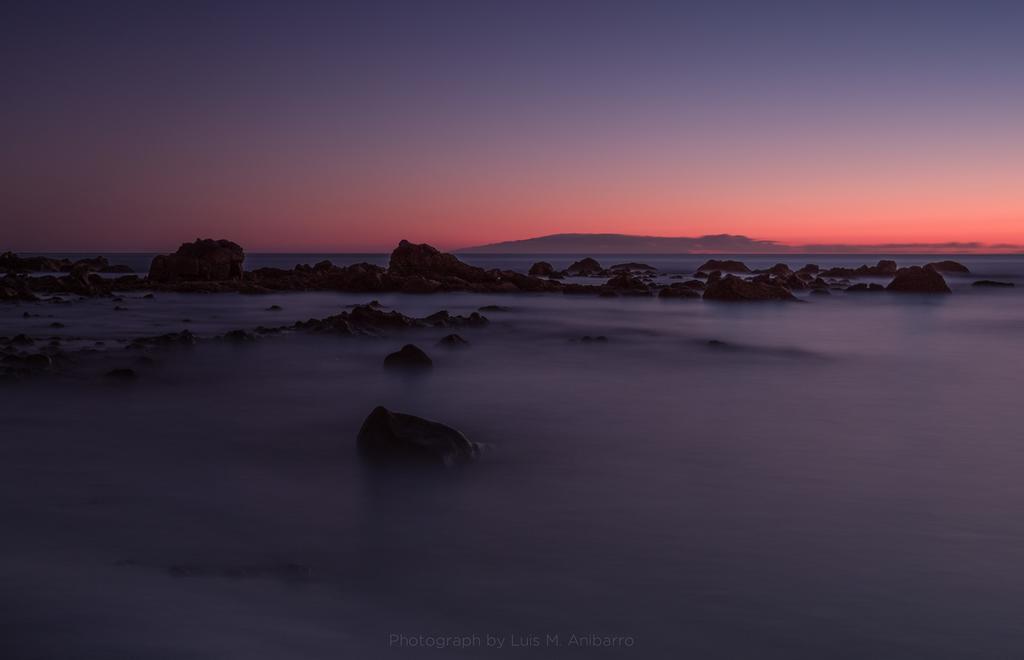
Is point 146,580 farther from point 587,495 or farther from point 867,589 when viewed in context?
point 867,589

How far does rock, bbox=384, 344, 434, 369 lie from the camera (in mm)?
14547

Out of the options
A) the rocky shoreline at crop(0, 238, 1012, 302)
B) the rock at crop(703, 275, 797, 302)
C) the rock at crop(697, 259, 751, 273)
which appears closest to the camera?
the rock at crop(703, 275, 797, 302)

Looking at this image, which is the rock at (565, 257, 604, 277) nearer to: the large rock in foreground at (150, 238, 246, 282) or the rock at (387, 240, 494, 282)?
the rock at (387, 240, 494, 282)

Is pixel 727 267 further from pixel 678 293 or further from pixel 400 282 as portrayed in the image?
pixel 400 282

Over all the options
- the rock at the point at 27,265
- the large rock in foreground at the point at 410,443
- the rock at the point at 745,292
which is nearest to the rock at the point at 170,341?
the large rock in foreground at the point at 410,443

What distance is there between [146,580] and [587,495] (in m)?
3.59

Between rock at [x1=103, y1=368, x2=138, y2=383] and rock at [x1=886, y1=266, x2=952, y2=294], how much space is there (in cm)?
4058

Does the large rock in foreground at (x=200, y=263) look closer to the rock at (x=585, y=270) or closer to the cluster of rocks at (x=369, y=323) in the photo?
the cluster of rocks at (x=369, y=323)

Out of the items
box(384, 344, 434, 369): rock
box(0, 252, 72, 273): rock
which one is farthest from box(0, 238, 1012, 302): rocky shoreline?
box(384, 344, 434, 369): rock

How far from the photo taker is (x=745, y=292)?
35.7m

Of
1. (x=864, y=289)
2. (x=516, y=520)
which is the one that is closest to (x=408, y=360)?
(x=516, y=520)

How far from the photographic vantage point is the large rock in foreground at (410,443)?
7402 mm

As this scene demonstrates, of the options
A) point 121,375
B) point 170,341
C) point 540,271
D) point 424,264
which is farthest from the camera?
point 540,271

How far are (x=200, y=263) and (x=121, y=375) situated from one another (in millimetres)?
33639
